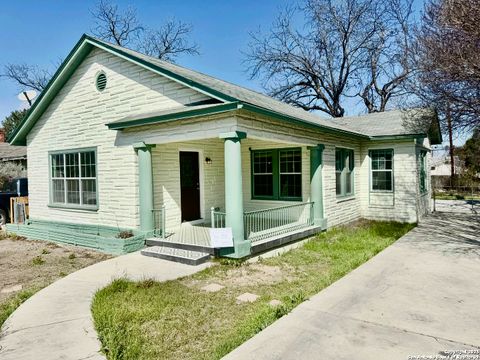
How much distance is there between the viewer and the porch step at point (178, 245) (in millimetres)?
7314

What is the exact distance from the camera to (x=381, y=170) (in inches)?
501

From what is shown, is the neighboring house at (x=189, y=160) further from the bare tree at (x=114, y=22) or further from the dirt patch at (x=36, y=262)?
the bare tree at (x=114, y=22)

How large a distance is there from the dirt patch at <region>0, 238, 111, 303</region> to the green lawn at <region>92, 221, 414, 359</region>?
1.97 m

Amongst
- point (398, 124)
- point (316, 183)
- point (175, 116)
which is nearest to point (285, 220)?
point (316, 183)

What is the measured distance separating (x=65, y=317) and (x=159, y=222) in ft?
15.6

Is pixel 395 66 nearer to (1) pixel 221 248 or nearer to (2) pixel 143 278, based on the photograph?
(1) pixel 221 248

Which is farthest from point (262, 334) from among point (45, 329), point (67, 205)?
point (67, 205)

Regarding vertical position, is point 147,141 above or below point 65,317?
above

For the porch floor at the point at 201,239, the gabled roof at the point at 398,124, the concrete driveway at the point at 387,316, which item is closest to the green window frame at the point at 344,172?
the gabled roof at the point at 398,124

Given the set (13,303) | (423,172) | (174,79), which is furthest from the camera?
(423,172)

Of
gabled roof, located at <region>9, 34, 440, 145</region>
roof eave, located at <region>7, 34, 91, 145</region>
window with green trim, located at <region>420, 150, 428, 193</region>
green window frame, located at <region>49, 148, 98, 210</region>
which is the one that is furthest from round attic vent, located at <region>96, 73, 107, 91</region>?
window with green trim, located at <region>420, 150, 428, 193</region>

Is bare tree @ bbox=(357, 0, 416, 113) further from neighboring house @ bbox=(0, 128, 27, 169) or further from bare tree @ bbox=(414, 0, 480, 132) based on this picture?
neighboring house @ bbox=(0, 128, 27, 169)

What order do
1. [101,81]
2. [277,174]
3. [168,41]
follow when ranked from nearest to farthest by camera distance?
[101,81], [277,174], [168,41]

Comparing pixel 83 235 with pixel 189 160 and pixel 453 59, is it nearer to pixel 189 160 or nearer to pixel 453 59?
pixel 189 160
